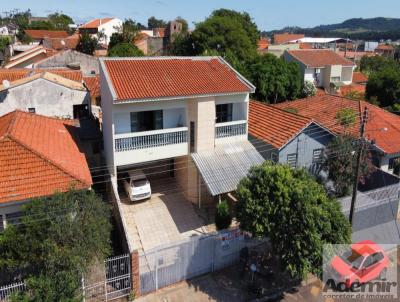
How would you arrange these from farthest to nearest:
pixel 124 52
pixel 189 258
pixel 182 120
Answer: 1. pixel 124 52
2. pixel 182 120
3. pixel 189 258

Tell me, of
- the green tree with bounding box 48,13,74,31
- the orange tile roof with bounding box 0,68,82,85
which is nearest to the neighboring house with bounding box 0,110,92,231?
the orange tile roof with bounding box 0,68,82,85

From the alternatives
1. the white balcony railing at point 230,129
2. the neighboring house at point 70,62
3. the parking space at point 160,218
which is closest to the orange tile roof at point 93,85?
the neighboring house at point 70,62

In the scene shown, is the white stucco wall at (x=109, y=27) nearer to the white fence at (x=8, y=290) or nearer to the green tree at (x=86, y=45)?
the green tree at (x=86, y=45)

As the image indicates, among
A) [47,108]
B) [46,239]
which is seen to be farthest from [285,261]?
[47,108]

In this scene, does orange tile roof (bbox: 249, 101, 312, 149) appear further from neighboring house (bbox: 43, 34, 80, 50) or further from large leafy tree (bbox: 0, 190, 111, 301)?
neighboring house (bbox: 43, 34, 80, 50)

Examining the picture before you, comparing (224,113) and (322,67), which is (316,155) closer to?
(224,113)

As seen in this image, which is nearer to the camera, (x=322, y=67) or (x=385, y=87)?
(x=385, y=87)

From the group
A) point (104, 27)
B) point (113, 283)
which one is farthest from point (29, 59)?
point (104, 27)
